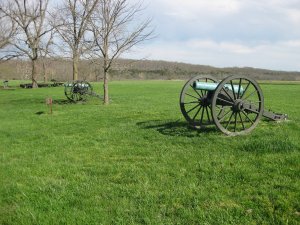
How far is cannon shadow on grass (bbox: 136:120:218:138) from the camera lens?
30.6ft

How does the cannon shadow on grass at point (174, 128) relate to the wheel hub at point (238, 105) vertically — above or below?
below

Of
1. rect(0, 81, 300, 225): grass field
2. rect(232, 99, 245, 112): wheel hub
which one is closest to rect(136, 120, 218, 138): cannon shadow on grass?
rect(0, 81, 300, 225): grass field

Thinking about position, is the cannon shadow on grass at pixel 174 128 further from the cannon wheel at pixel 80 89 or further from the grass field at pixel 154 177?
the cannon wheel at pixel 80 89

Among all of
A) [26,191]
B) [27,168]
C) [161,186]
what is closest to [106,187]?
[161,186]

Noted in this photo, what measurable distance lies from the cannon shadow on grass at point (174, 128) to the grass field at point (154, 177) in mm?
30

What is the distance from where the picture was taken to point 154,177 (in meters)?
6.20

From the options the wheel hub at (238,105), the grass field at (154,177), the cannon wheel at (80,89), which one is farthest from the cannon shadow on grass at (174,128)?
the cannon wheel at (80,89)

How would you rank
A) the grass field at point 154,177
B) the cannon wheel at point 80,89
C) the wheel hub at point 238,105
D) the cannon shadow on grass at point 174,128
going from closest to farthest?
the grass field at point 154,177, the wheel hub at point 238,105, the cannon shadow on grass at point 174,128, the cannon wheel at point 80,89

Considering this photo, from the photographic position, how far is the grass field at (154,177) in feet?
15.7

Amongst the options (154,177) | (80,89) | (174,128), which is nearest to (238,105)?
(174,128)

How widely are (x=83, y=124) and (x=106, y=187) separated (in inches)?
271

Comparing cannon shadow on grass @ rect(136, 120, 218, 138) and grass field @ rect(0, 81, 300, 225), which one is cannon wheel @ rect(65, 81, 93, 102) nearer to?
cannon shadow on grass @ rect(136, 120, 218, 138)

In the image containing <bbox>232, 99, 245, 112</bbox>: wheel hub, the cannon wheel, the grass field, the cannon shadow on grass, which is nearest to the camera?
the grass field

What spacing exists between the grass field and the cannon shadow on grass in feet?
0.10
